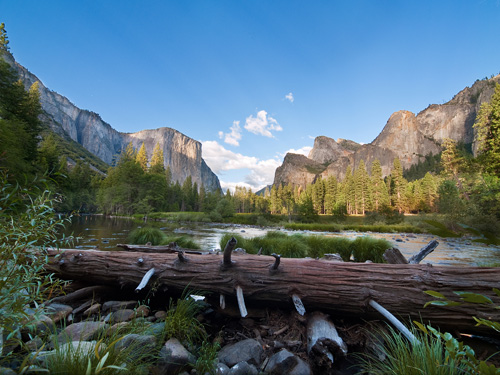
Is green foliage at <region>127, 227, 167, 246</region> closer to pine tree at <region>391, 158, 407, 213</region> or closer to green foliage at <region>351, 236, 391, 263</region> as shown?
green foliage at <region>351, 236, 391, 263</region>

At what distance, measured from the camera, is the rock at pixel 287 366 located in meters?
2.36

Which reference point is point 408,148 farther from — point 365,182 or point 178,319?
point 178,319

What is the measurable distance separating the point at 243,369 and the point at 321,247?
794 centimetres

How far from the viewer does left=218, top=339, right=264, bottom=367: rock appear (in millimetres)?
2534

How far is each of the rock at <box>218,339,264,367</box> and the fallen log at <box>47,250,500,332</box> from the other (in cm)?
56

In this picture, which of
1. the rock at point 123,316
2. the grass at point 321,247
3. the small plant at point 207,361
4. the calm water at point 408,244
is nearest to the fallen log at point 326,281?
the rock at point 123,316

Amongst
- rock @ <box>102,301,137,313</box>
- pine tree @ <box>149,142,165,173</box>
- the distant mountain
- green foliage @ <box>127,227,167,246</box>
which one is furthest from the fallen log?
the distant mountain

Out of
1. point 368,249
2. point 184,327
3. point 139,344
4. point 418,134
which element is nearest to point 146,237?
point 184,327

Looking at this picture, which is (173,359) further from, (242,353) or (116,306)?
(116,306)

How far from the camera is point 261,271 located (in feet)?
10.9

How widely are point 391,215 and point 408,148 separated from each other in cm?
12848

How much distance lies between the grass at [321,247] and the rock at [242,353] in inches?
216

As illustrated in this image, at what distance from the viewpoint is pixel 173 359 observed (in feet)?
7.84

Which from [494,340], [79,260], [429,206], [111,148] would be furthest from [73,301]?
[111,148]
